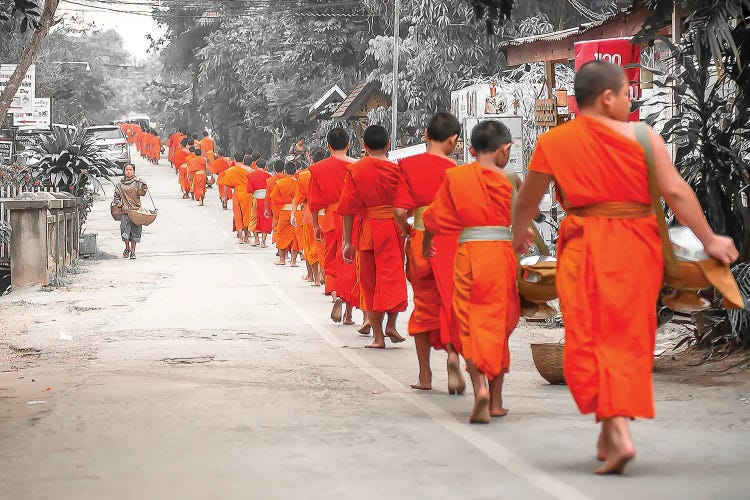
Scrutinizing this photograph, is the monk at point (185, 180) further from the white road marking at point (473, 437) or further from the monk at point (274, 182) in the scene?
the white road marking at point (473, 437)

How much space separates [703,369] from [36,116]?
37.1 metres

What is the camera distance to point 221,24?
5384 cm

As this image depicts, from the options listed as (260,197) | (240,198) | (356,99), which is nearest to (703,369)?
(260,197)

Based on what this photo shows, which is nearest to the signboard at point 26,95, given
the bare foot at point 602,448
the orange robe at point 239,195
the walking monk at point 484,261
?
the orange robe at point 239,195

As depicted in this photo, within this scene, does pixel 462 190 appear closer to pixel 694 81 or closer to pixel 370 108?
pixel 694 81

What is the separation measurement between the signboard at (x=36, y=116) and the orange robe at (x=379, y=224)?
3316 centimetres

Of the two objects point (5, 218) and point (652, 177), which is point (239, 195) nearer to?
point (5, 218)

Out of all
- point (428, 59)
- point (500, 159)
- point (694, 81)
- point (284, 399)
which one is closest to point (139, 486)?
point (284, 399)

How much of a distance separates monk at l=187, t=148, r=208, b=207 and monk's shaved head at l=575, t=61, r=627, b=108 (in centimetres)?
3379

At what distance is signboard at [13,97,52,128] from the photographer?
43.5 metres

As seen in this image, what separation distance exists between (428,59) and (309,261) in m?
14.5

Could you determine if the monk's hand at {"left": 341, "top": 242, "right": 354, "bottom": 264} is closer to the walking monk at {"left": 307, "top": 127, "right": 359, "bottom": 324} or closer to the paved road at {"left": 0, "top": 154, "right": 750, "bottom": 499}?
the paved road at {"left": 0, "top": 154, "right": 750, "bottom": 499}

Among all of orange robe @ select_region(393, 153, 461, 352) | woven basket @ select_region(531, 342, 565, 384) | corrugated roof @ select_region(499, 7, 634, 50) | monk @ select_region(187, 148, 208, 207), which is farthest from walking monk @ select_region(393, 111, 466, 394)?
monk @ select_region(187, 148, 208, 207)

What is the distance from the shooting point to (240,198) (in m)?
28.7
